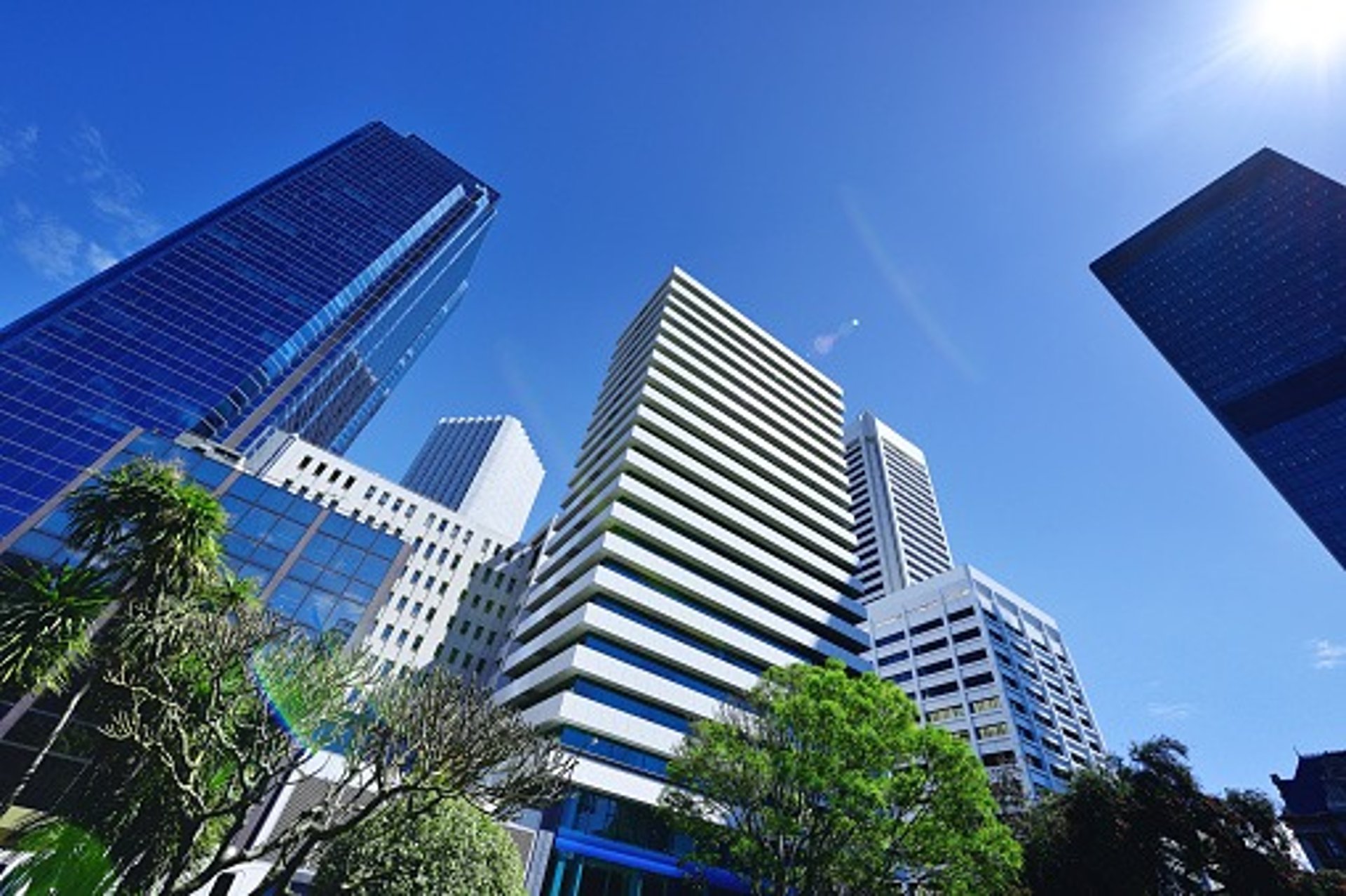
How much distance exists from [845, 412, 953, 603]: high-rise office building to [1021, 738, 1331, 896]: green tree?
223 feet

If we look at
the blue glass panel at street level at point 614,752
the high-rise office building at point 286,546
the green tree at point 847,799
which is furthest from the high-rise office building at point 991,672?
the high-rise office building at point 286,546

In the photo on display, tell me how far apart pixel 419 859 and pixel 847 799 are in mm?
12400

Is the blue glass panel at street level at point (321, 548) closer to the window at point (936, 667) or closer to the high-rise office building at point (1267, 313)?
the window at point (936, 667)

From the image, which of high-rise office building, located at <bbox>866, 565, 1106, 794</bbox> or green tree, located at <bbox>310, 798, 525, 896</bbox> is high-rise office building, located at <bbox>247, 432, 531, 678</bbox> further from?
green tree, located at <bbox>310, 798, 525, 896</bbox>

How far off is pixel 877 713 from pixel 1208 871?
37.7ft

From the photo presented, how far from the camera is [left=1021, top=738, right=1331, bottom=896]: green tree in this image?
18.2 m

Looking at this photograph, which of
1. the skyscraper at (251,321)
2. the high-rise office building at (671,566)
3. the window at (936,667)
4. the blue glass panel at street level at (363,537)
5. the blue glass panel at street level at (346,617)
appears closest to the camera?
the high-rise office building at (671,566)

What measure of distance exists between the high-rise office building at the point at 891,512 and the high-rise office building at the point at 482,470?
72.7 m

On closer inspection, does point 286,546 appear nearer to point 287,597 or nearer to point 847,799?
point 287,597

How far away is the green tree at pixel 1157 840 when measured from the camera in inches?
715

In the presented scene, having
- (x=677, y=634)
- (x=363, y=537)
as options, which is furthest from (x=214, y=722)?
(x=363, y=537)

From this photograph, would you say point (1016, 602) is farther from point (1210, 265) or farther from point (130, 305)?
point (130, 305)

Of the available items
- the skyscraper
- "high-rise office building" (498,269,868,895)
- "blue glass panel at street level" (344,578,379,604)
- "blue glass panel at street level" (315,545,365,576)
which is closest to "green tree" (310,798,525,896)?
"high-rise office building" (498,269,868,895)

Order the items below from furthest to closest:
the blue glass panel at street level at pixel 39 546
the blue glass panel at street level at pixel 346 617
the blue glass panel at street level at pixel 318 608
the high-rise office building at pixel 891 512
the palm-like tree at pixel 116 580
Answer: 1. the high-rise office building at pixel 891 512
2. the blue glass panel at street level at pixel 346 617
3. the blue glass panel at street level at pixel 318 608
4. the blue glass panel at street level at pixel 39 546
5. the palm-like tree at pixel 116 580
